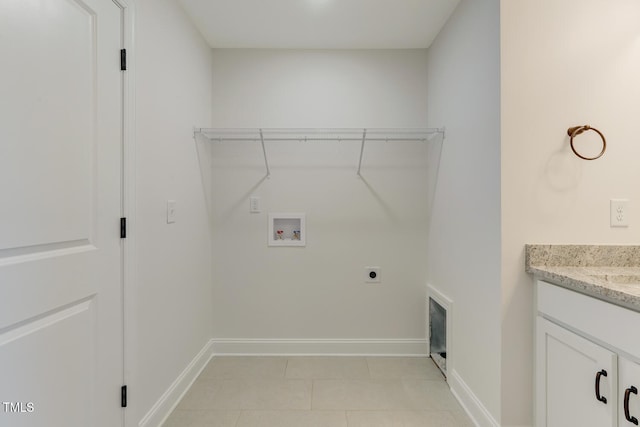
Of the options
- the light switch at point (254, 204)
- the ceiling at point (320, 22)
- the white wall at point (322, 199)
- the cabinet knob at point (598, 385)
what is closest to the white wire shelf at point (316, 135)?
the white wall at point (322, 199)

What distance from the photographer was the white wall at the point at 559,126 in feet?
5.09

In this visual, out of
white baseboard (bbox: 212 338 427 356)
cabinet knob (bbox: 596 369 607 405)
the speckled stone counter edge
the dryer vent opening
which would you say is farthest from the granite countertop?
white baseboard (bbox: 212 338 427 356)

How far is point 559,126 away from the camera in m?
1.56

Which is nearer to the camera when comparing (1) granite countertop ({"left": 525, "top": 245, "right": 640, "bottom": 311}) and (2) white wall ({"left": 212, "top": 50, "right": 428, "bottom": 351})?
(1) granite countertop ({"left": 525, "top": 245, "right": 640, "bottom": 311})

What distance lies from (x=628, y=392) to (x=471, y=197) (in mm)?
1068

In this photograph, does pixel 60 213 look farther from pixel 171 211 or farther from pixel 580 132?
pixel 580 132

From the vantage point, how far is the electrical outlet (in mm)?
1549

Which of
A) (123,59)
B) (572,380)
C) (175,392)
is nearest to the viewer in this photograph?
(572,380)

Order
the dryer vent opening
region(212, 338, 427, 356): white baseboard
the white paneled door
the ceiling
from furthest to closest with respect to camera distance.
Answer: region(212, 338, 427, 356): white baseboard → the dryer vent opening → the ceiling → the white paneled door

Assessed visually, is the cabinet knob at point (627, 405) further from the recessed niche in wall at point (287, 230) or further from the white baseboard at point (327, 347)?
the recessed niche in wall at point (287, 230)

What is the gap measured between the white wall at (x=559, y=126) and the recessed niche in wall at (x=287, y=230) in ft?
5.02

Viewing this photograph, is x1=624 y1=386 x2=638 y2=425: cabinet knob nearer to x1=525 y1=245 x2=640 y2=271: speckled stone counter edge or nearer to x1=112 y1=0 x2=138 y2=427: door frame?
x1=525 y1=245 x2=640 y2=271: speckled stone counter edge

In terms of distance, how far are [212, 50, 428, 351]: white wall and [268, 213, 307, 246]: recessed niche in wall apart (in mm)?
55

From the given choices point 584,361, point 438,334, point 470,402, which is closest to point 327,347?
point 438,334
